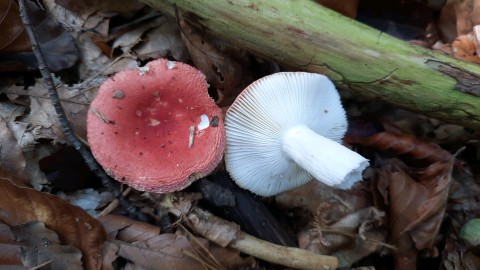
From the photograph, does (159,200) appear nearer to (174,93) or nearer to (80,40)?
(174,93)

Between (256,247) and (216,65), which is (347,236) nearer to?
(256,247)

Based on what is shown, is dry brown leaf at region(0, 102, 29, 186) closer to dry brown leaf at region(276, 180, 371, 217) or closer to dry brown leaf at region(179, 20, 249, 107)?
dry brown leaf at region(179, 20, 249, 107)

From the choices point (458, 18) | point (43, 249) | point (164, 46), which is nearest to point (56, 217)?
point (43, 249)

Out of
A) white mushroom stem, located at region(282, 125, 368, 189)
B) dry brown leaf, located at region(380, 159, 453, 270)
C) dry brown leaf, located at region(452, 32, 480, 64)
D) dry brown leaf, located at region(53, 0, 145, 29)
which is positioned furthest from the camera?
dry brown leaf, located at region(452, 32, 480, 64)

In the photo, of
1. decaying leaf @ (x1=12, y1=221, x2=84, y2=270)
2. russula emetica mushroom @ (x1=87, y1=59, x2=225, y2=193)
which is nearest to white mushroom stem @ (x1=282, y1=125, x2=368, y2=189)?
russula emetica mushroom @ (x1=87, y1=59, x2=225, y2=193)

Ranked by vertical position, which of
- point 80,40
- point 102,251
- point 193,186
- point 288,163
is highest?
point 80,40

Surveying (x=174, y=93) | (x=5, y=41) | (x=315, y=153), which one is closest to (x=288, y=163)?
(x=315, y=153)
